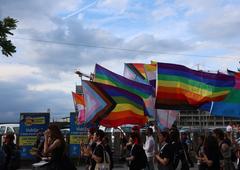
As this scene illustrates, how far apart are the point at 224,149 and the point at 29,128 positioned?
12.2 m

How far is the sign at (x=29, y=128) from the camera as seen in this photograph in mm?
22062

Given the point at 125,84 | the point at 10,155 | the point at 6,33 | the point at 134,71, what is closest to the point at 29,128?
the point at 125,84

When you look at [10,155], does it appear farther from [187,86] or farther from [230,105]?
[230,105]

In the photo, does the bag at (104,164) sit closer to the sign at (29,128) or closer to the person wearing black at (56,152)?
the person wearing black at (56,152)

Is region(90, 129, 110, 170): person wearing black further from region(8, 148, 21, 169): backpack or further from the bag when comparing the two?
region(8, 148, 21, 169): backpack

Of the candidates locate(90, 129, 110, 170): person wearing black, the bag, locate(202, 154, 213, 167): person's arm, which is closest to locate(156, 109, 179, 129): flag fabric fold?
locate(202, 154, 213, 167): person's arm

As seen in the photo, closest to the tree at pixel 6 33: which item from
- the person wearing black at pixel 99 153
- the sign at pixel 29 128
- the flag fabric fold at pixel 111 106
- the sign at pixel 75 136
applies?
the person wearing black at pixel 99 153

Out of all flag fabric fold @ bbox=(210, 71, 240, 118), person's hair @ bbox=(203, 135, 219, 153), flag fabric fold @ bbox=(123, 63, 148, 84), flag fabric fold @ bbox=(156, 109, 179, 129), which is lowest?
person's hair @ bbox=(203, 135, 219, 153)

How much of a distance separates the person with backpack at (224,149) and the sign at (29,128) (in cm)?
1146

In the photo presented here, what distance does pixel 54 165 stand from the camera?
846cm

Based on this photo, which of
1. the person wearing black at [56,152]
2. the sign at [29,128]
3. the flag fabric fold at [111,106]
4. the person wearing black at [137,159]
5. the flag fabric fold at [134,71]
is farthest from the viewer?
the flag fabric fold at [134,71]

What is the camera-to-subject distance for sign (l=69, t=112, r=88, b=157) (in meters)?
23.1

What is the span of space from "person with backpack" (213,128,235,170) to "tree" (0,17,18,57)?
590 cm

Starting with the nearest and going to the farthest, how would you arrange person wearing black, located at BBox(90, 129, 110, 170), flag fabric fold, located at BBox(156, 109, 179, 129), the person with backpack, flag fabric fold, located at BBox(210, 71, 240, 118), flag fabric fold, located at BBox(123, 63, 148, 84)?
person wearing black, located at BBox(90, 129, 110, 170) → the person with backpack → flag fabric fold, located at BBox(210, 71, 240, 118) → flag fabric fold, located at BBox(156, 109, 179, 129) → flag fabric fold, located at BBox(123, 63, 148, 84)
